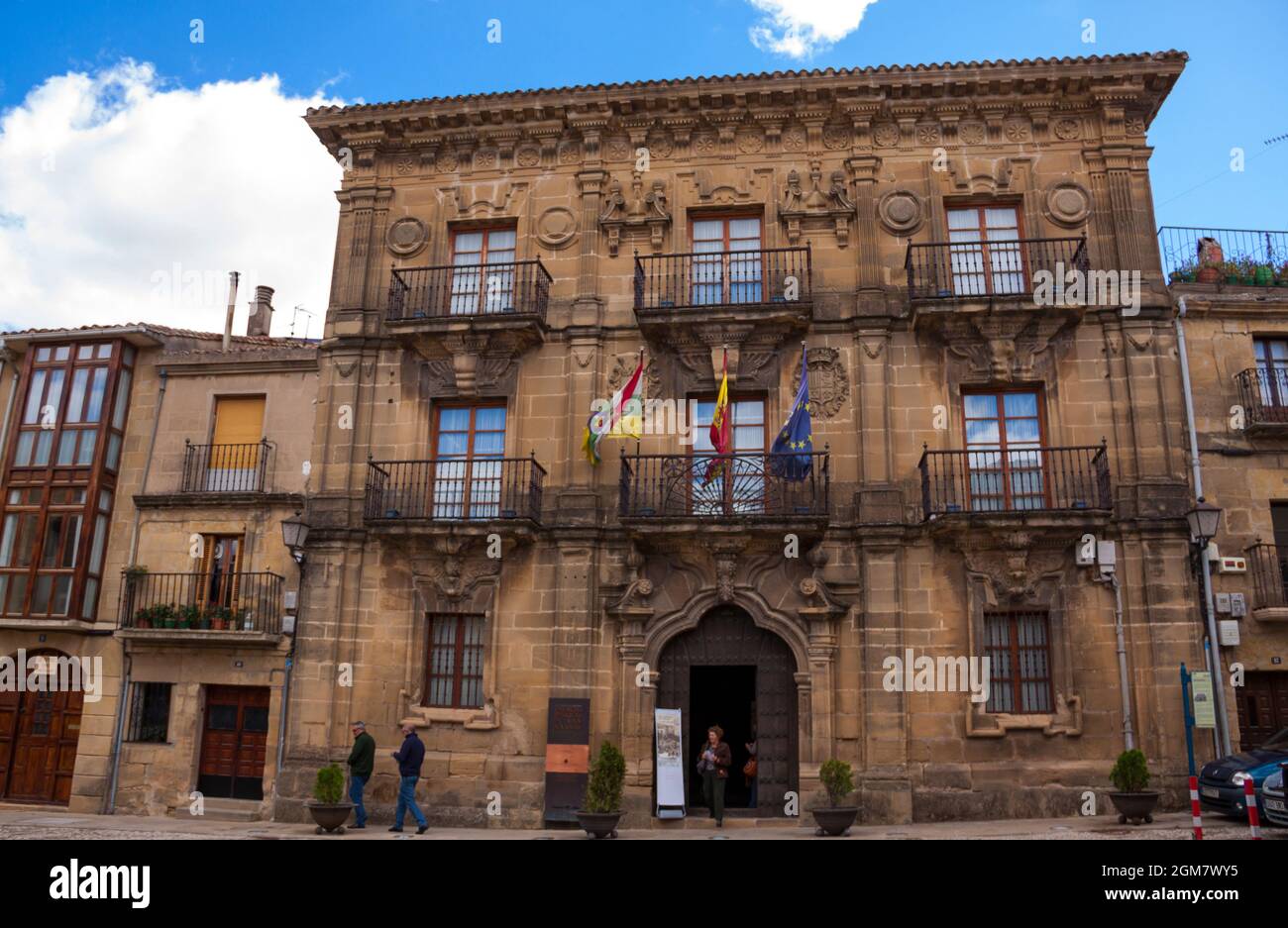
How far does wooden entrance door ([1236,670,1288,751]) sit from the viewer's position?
49.0ft

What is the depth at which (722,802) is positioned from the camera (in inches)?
580

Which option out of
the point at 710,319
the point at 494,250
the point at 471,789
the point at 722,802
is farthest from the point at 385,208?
the point at 722,802

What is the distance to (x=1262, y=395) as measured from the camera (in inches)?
631

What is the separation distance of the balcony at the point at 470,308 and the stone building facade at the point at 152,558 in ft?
7.84

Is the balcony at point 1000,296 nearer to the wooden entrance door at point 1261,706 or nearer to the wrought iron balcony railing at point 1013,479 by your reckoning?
the wrought iron balcony railing at point 1013,479

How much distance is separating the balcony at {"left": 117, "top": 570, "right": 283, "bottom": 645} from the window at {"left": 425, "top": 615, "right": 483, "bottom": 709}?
9.08ft

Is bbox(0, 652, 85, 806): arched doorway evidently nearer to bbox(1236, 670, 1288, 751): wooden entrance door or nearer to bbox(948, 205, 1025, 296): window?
bbox(948, 205, 1025, 296): window

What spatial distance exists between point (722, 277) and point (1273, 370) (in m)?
9.21

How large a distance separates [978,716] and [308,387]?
13.0 meters

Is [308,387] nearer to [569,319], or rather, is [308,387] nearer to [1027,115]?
[569,319]

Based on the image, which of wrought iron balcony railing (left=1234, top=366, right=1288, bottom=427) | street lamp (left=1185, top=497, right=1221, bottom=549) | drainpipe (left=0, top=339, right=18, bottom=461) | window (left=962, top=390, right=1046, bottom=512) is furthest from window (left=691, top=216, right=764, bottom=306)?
drainpipe (left=0, top=339, right=18, bottom=461)

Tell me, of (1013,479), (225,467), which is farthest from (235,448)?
(1013,479)

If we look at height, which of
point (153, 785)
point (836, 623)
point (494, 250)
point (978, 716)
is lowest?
point (153, 785)

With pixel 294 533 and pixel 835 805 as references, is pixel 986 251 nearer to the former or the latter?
pixel 835 805
